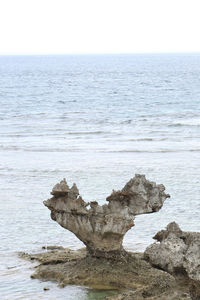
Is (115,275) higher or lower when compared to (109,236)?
lower

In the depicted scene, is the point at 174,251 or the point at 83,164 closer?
the point at 174,251

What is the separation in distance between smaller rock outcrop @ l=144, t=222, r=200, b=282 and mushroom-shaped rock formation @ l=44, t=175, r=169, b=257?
118 cm

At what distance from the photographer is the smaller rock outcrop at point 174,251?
10.1 m

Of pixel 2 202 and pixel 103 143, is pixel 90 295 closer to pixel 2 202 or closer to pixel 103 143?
pixel 2 202

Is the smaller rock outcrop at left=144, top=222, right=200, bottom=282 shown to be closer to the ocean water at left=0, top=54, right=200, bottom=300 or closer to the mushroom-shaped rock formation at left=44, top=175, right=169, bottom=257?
the mushroom-shaped rock formation at left=44, top=175, right=169, bottom=257

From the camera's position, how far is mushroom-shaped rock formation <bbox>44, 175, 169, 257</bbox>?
42.0 feet

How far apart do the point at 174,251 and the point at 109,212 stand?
7.46ft

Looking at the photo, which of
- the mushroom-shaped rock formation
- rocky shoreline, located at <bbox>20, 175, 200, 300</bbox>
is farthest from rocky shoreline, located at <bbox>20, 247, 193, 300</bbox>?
the mushroom-shaped rock formation

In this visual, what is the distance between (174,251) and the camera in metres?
10.9

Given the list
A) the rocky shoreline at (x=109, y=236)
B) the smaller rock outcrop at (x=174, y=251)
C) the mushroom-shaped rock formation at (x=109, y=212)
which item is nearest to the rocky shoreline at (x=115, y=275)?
the rocky shoreline at (x=109, y=236)

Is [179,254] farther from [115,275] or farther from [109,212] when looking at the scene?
[109,212]

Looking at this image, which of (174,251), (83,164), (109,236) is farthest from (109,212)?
(83,164)

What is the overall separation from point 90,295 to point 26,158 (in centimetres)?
1816

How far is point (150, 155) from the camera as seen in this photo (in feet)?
98.9
